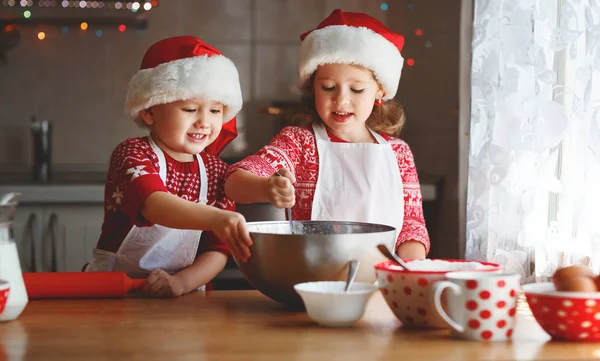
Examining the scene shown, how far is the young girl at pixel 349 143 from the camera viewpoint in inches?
69.1

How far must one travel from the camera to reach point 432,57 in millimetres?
3178

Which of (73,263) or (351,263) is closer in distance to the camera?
(351,263)

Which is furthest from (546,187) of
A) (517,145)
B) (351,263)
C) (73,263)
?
(73,263)

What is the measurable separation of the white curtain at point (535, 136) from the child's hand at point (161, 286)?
3.26 feet

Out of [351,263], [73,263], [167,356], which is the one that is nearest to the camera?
[167,356]

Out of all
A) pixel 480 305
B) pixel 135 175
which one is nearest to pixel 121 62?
pixel 135 175

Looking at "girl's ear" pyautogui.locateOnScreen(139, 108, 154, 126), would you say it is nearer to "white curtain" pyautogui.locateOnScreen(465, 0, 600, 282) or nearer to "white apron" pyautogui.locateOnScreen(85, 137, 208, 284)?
"white apron" pyautogui.locateOnScreen(85, 137, 208, 284)

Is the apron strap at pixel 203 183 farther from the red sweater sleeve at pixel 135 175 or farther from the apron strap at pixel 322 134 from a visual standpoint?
the apron strap at pixel 322 134

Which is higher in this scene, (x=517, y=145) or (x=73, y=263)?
(x=517, y=145)

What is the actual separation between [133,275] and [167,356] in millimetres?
779

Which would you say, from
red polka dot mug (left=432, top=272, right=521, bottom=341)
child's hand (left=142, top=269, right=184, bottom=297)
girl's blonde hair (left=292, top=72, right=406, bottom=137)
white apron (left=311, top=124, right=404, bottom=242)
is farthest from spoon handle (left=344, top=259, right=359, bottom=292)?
girl's blonde hair (left=292, top=72, right=406, bottom=137)

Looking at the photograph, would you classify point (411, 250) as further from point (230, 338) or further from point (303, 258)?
point (230, 338)

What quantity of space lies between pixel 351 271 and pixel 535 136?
1.05 m

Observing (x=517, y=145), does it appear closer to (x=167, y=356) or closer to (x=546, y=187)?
(x=546, y=187)
